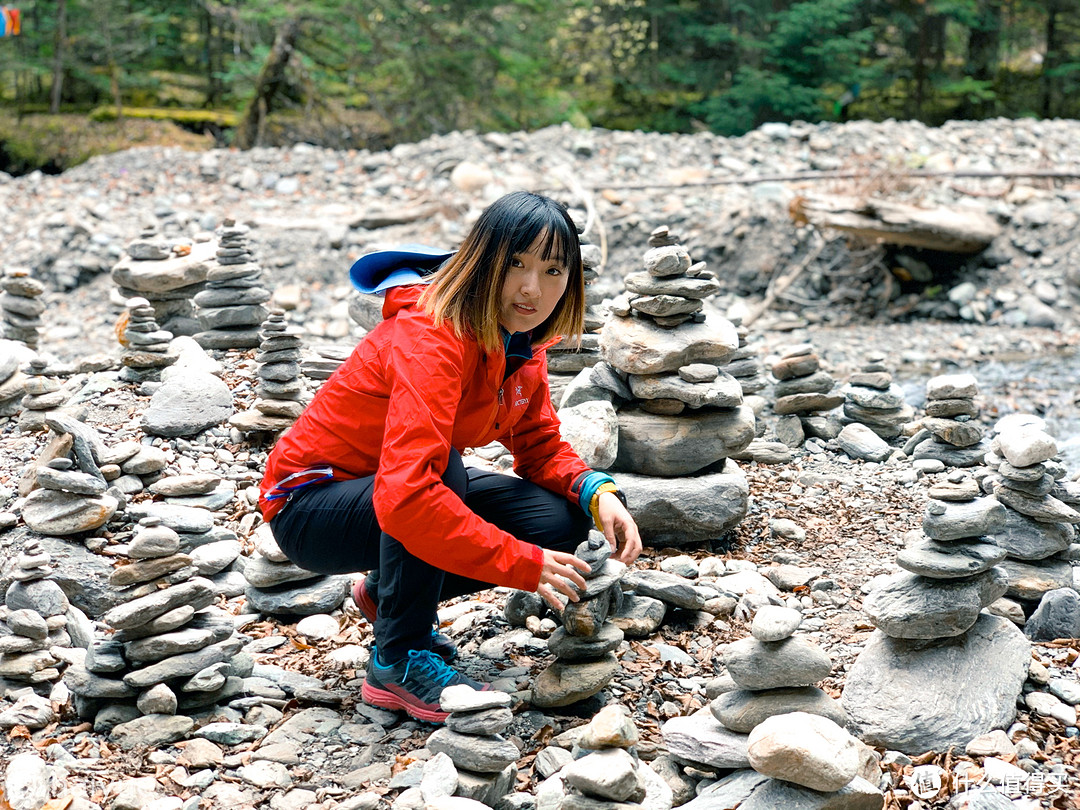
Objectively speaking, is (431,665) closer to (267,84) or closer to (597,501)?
(597,501)

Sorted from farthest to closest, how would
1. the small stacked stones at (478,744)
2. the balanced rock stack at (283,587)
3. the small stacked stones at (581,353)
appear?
the small stacked stones at (581,353) → the balanced rock stack at (283,587) → the small stacked stones at (478,744)

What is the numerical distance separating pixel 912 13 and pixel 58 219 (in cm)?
1631

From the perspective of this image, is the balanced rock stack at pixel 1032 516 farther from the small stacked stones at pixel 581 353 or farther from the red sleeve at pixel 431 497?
the small stacked stones at pixel 581 353

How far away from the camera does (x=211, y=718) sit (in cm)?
317

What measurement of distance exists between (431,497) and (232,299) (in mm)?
4245

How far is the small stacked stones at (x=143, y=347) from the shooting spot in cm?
593

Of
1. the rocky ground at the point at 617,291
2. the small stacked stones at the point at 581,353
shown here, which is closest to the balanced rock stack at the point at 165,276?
the rocky ground at the point at 617,291

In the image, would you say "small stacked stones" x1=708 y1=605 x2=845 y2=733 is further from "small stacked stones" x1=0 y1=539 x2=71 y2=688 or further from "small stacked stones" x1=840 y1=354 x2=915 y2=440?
"small stacked stones" x1=840 y1=354 x2=915 y2=440

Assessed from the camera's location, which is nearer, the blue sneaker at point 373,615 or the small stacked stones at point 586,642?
the small stacked stones at point 586,642

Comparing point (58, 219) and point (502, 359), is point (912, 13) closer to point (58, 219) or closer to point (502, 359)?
point (58, 219)

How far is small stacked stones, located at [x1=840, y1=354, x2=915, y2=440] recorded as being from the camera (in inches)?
248

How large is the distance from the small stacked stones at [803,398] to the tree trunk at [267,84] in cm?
1341

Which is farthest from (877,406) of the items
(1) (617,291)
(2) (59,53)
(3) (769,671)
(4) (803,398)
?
(2) (59,53)

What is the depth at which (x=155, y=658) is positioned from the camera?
10.3ft
